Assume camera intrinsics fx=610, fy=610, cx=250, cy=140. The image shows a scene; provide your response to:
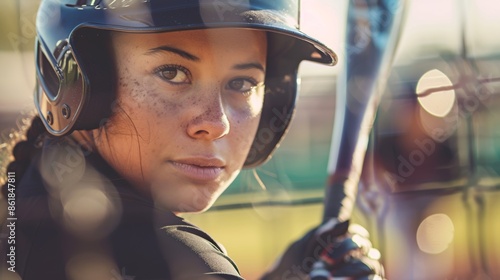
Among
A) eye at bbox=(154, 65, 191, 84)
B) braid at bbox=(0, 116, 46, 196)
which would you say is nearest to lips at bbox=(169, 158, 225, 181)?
eye at bbox=(154, 65, 191, 84)

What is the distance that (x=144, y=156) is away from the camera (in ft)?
2.58

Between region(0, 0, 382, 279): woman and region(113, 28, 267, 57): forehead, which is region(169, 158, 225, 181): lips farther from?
region(113, 28, 267, 57): forehead

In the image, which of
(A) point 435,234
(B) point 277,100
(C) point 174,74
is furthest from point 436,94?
(C) point 174,74

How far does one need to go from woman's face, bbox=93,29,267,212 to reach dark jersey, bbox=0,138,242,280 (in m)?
0.04

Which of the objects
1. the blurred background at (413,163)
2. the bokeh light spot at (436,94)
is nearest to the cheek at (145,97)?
the blurred background at (413,163)

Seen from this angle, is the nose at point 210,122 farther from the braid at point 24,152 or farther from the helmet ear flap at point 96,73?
the braid at point 24,152

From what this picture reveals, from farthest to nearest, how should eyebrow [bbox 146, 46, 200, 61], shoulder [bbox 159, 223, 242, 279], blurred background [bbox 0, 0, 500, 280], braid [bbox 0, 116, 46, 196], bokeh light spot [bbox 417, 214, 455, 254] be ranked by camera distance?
bokeh light spot [bbox 417, 214, 455, 254], blurred background [bbox 0, 0, 500, 280], braid [bbox 0, 116, 46, 196], eyebrow [bbox 146, 46, 200, 61], shoulder [bbox 159, 223, 242, 279]

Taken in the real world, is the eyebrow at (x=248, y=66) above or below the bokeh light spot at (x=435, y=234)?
above

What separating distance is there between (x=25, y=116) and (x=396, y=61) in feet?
2.65

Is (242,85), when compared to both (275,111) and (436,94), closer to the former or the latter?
(275,111)

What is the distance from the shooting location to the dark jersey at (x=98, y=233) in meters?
0.66

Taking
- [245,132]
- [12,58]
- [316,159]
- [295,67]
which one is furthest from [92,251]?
[316,159]

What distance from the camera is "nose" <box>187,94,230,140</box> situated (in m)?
0.78

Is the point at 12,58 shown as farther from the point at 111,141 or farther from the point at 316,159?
the point at 316,159
